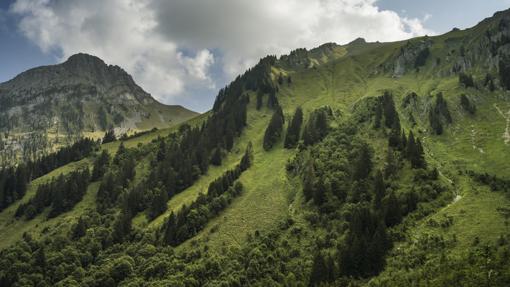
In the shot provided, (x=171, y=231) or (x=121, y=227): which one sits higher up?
(x=121, y=227)

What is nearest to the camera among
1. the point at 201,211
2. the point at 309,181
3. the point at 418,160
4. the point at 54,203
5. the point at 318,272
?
the point at 318,272

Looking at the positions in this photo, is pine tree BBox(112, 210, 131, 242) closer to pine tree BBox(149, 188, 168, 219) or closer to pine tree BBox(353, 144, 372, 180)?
pine tree BBox(149, 188, 168, 219)

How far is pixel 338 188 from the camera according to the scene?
463 feet

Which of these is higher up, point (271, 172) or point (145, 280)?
point (271, 172)

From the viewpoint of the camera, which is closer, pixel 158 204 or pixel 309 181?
pixel 309 181

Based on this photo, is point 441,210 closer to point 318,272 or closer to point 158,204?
point 318,272

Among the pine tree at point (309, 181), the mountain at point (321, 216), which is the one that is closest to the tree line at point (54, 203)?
the mountain at point (321, 216)

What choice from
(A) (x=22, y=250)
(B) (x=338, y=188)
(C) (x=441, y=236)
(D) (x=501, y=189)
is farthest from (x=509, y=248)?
(A) (x=22, y=250)

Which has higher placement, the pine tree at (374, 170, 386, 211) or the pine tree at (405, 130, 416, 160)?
the pine tree at (405, 130, 416, 160)

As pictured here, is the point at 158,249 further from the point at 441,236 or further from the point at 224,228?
the point at 441,236

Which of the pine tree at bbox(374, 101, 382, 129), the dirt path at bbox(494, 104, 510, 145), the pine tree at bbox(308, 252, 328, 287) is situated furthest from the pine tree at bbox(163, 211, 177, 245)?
the dirt path at bbox(494, 104, 510, 145)

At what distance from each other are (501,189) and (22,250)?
163m

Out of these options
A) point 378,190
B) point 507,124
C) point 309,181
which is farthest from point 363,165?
point 507,124

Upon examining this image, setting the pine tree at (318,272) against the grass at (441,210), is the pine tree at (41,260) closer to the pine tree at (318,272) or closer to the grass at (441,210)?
the grass at (441,210)
